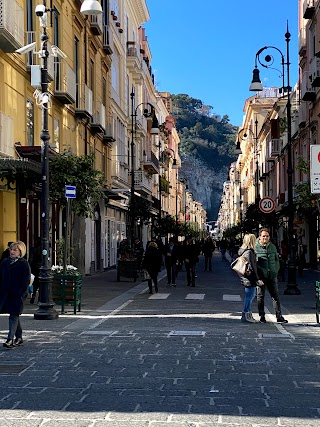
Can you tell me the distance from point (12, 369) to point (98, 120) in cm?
2711

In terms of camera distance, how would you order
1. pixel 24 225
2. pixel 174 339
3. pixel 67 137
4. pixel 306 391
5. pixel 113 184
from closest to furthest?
1. pixel 306 391
2. pixel 174 339
3. pixel 24 225
4. pixel 67 137
5. pixel 113 184

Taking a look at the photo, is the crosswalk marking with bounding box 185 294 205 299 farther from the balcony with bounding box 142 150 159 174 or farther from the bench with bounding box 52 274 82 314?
the balcony with bounding box 142 150 159 174

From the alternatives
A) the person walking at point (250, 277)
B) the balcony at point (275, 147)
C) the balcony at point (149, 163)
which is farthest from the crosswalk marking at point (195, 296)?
the balcony at point (149, 163)

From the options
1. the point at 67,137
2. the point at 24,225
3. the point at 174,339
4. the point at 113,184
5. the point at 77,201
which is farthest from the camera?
the point at 113,184

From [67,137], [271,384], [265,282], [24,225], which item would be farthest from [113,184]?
→ [271,384]

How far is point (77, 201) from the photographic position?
20422mm

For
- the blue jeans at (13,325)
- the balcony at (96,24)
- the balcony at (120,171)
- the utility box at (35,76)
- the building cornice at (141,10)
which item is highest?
the building cornice at (141,10)

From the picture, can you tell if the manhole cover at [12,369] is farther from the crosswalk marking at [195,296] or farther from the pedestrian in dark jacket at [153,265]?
the pedestrian in dark jacket at [153,265]

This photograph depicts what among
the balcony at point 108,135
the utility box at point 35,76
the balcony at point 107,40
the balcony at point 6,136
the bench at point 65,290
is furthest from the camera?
the balcony at point 107,40

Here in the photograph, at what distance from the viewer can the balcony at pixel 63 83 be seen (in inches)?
1043

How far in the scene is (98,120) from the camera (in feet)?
116

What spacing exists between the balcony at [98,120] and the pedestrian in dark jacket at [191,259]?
32.1ft

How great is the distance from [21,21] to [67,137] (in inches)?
332

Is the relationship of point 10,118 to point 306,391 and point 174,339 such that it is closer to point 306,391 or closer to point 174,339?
point 174,339
